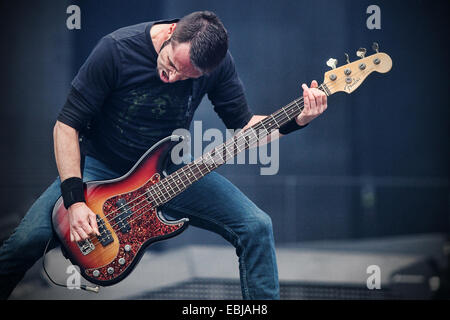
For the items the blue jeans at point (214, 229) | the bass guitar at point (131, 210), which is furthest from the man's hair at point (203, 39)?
the blue jeans at point (214, 229)

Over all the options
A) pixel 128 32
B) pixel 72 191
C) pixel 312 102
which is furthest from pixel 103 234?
pixel 312 102

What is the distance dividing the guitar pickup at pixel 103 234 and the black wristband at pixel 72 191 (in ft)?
0.63

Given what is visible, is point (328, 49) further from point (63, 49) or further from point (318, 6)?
point (63, 49)

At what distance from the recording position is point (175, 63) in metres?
3.59

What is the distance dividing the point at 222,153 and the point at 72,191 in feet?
3.34

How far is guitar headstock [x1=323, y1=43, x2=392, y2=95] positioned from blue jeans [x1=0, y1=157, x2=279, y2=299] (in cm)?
97

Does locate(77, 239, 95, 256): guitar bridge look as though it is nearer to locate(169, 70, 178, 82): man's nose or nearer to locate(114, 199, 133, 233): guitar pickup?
locate(114, 199, 133, 233): guitar pickup

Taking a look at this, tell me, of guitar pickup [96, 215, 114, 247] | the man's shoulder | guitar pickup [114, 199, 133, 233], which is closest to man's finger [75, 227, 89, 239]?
guitar pickup [96, 215, 114, 247]

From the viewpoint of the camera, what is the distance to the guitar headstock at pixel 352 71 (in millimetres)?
3782

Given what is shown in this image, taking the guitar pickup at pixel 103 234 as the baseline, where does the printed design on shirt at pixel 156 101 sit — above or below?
above

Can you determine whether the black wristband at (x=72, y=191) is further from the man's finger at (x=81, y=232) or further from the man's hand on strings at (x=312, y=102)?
the man's hand on strings at (x=312, y=102)

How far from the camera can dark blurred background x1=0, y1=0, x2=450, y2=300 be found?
4.61 m

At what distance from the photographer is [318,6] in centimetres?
495
